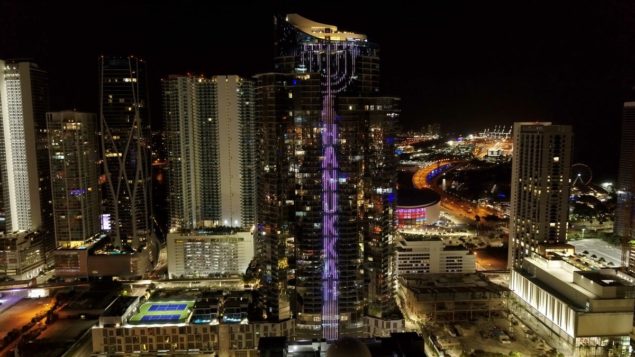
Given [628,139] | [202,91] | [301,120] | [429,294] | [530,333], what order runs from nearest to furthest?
[301,120], [530,333], [429,294], [202,91], [628,139]

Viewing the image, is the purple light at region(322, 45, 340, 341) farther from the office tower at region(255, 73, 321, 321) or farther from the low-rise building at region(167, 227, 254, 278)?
the low-rise building at region(167, 227, 254, 278)

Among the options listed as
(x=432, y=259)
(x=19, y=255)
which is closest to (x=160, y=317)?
(x=19, y=255)

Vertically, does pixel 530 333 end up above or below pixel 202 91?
below

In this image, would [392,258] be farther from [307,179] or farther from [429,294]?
[307,179]

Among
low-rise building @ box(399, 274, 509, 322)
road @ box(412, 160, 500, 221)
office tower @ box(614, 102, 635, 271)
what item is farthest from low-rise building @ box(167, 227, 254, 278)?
office tower @ box(614, 102, 635, 271)

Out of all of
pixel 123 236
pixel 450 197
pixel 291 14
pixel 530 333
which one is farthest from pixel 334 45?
pixel 450 197

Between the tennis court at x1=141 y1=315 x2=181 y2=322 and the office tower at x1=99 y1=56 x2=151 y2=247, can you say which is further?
the office tower at x1=99 y1=56 x2=151 y2=247
